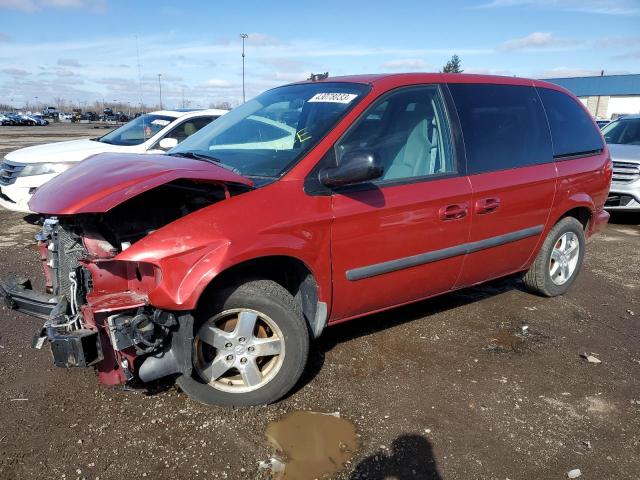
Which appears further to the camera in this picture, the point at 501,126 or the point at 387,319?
the point at 387,319

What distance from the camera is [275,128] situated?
3697mm

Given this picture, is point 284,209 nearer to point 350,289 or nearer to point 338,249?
point 338,249

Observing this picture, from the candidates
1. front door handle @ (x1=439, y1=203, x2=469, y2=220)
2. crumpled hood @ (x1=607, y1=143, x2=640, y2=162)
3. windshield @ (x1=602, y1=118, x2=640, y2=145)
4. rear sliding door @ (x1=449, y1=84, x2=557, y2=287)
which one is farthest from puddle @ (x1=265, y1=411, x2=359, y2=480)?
windshield @ (x1=602, y1=118, x2=640, y2=145)

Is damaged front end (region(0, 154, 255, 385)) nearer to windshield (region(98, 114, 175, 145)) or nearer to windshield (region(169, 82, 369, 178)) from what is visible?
windshield (region(169, 82, 369, 178))

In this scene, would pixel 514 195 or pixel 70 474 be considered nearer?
pixel 70 474

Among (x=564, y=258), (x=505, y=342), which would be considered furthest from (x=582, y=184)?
(x=505, y=342)

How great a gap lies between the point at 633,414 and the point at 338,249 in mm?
2023

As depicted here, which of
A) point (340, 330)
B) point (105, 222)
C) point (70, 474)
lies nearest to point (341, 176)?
point (105, 222)

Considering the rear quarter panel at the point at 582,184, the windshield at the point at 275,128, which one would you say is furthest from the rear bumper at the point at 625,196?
the windshield at the point at 275,128

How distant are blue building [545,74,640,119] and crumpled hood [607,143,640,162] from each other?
49.7m

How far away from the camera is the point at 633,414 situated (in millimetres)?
3082

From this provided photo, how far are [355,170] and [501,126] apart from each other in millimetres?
1722

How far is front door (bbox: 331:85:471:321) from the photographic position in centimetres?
318

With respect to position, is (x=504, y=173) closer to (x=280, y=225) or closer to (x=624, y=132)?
(x=280, y=225)
